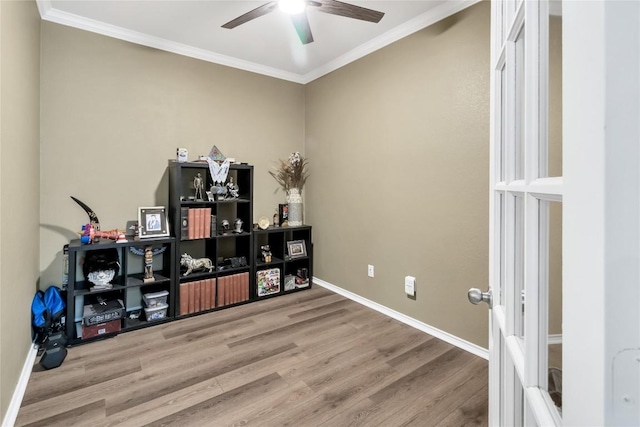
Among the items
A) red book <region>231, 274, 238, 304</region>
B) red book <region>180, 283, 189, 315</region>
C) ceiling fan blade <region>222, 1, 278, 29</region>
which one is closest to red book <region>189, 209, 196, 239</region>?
red book <region>180, 283, 189, 315</region>

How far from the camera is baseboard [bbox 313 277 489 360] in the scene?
2.21 meters

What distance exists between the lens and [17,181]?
69.1 inches

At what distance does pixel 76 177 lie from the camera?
2.61 meters

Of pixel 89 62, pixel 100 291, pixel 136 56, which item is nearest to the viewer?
pixel 100 291

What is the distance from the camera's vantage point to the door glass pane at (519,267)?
2.17ft

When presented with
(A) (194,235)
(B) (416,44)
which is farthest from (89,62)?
(B) (416,44)

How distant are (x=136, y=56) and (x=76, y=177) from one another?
125cm

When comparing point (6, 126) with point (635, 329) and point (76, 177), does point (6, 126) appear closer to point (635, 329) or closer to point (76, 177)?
point (76, 177)

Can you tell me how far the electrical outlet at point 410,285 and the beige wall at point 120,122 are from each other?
85.7 inches

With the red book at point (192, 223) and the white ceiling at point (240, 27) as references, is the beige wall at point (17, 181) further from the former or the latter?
the red book at point (192, 223)

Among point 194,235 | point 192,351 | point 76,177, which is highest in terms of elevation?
point 76,177

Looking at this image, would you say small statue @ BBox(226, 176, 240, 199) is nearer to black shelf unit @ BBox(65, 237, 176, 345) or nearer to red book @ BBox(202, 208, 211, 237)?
red book @ BBox(202, 208, 211, 237)

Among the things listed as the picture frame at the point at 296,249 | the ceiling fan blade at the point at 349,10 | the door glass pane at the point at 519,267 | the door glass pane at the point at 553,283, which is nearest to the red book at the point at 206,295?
the picture frame at the point at 296,249

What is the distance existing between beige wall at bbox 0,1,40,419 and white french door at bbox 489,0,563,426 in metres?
2.12
